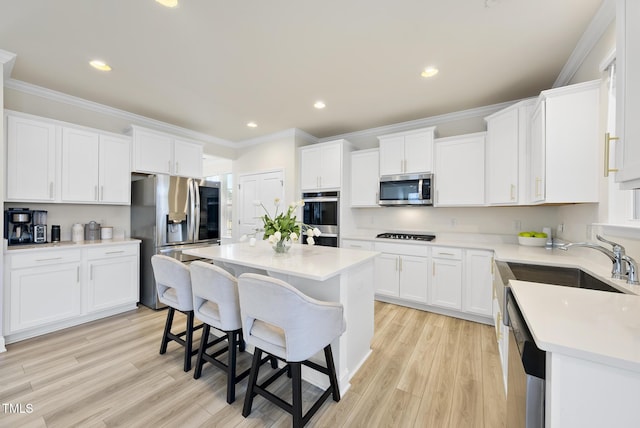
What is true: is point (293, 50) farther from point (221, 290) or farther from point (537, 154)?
point (537, 154)

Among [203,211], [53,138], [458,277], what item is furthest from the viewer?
[203,211]

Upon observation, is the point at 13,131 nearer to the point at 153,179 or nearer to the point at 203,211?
the point at 153,179

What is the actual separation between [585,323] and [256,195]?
14.6ft

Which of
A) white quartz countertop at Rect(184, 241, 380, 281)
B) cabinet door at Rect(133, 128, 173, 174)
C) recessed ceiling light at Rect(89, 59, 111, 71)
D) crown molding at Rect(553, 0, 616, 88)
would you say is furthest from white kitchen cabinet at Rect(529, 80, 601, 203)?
cabinet door at Rect(133, 128, 173, 174)

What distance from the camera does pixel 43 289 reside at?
2590 mm

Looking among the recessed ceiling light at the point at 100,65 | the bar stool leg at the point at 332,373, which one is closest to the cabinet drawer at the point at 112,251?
the recessed ceiling light at the point at 100,65

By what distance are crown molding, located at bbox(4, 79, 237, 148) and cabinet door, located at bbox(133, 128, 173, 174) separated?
375mm

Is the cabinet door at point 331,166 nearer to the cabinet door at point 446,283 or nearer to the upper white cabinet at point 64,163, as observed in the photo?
the cabinet door at point 446,283

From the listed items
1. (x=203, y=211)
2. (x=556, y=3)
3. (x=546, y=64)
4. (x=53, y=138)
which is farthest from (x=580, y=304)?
(x=53, y=138)

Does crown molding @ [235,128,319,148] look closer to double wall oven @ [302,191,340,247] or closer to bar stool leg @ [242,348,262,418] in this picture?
double wall oven @ [302,191,340,247]

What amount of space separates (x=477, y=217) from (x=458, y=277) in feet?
3.16

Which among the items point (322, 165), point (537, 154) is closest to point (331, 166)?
point (322, 165)

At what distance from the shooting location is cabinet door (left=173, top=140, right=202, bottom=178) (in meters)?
3.82

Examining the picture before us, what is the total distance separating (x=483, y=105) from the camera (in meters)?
3.30
